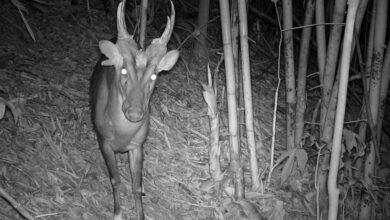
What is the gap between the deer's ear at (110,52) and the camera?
11.4 ft

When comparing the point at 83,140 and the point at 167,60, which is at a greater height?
the point at 167,60

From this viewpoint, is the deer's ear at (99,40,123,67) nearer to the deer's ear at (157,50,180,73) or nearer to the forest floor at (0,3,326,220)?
the deer's ear at (157,50,180,73)

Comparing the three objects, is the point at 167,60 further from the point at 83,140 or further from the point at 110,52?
the point at 83,140

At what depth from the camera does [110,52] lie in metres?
3.49

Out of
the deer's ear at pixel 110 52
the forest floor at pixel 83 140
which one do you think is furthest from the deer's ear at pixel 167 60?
the forest floor at pixel 83 140

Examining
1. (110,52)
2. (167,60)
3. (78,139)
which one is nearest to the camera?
(110,52)

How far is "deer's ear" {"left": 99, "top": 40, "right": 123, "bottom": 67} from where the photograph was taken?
3.46 metres

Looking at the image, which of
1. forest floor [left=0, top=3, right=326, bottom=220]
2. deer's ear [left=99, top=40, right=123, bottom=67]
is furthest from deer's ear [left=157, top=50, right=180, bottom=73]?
forest floor [left=0, top=3, right=326, bottom=220]

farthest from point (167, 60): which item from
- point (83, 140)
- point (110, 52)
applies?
point (83, 140)

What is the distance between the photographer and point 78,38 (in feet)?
18.7

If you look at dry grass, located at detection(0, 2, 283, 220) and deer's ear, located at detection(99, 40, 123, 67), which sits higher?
deer's ear, located at detection(99, 40, 123, 67)

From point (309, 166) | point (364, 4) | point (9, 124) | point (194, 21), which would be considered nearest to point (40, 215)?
point (9, 124)

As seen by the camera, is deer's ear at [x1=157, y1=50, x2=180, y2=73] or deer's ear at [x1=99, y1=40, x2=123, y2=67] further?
deer's ear at [x1=157, y1=50, x2=180, y2=73]

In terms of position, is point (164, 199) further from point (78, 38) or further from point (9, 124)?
point (78, 38)
